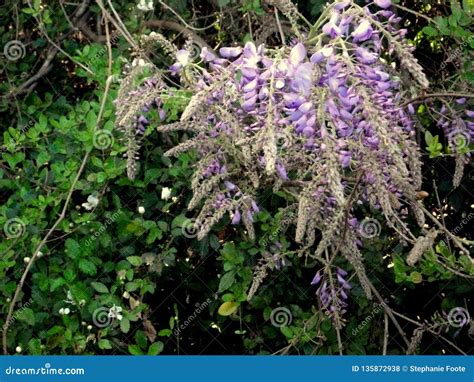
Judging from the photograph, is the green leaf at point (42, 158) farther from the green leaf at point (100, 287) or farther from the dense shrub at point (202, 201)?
the green leaf at point (100, 287)

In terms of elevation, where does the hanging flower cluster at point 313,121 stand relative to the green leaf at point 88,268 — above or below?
above

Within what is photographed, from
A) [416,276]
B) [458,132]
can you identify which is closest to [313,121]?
[458,132]

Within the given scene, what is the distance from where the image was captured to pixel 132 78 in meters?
2.15

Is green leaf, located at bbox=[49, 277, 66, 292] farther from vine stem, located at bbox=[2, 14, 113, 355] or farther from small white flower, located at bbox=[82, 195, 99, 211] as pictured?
small white flower, located at bbox=[82, 195, 99, 211]

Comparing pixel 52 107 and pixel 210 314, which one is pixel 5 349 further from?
pixel 52 107

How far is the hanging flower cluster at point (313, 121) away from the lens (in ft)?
5.87

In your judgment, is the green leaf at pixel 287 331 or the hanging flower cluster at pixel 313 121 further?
the green leaf at pixel 287 331

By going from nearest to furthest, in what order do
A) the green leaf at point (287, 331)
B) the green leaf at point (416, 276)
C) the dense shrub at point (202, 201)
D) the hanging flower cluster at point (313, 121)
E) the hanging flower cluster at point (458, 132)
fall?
the hanging flower cluster at point (313, 121)
the dense shrub at point (202, 201)
the hanging flower cluster at point (458, 132)
the green leaf at point (416, 276)
the green leaf at point (287, 331)

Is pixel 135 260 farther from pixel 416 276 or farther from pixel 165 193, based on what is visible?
A: pixel 416 276

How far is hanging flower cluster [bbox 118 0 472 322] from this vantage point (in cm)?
179

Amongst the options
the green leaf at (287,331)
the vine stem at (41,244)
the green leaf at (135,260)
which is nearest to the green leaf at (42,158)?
the vine stem at (41,244)

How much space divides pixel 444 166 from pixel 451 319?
1.68 ft

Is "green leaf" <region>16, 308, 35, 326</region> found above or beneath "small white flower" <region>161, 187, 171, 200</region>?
beneath

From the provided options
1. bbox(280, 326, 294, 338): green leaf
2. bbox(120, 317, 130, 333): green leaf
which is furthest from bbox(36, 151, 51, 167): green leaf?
bbox(280, 326, 294, 338): green leaf
